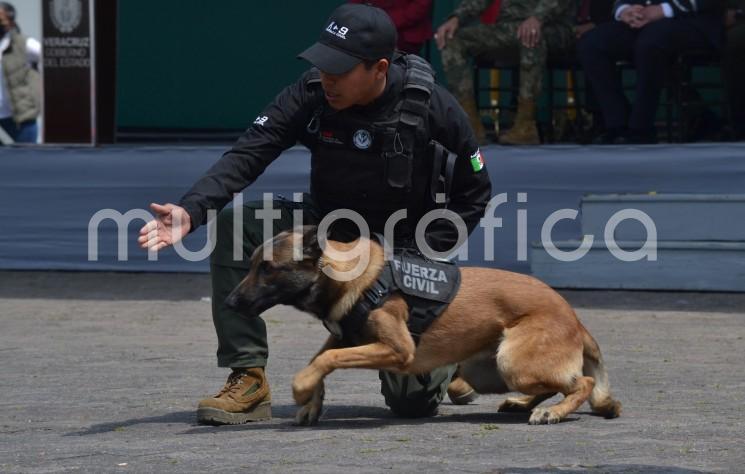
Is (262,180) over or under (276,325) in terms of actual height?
over

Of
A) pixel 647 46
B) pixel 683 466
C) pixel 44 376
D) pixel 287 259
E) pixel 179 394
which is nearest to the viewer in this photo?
pixel 683 466

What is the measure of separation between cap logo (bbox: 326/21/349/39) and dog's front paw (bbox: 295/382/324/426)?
4.13ft

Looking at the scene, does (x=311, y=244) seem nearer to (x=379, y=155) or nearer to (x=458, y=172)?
(x=379, y=155)

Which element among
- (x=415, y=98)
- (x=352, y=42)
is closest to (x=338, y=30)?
(x=352, y=42)

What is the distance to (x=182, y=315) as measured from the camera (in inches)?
342

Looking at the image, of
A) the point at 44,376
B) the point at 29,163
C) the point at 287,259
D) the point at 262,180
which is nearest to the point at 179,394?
the point at 44,376

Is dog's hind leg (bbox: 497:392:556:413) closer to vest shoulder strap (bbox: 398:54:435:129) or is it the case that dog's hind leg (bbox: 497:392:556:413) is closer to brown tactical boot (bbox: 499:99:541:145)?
vest shoulder strap (bbox: 398:54:435:129)

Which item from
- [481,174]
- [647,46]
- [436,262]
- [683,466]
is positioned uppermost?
[647,46]

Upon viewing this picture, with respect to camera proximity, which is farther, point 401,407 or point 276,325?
point 276,325

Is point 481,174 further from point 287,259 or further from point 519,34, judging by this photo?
point 519,34

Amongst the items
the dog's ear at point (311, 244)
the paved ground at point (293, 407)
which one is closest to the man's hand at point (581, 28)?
the paved ground at point (293, 407)

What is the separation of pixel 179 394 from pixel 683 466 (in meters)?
2.49

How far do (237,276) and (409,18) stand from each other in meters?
4.67

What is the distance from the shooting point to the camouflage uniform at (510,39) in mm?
9688
